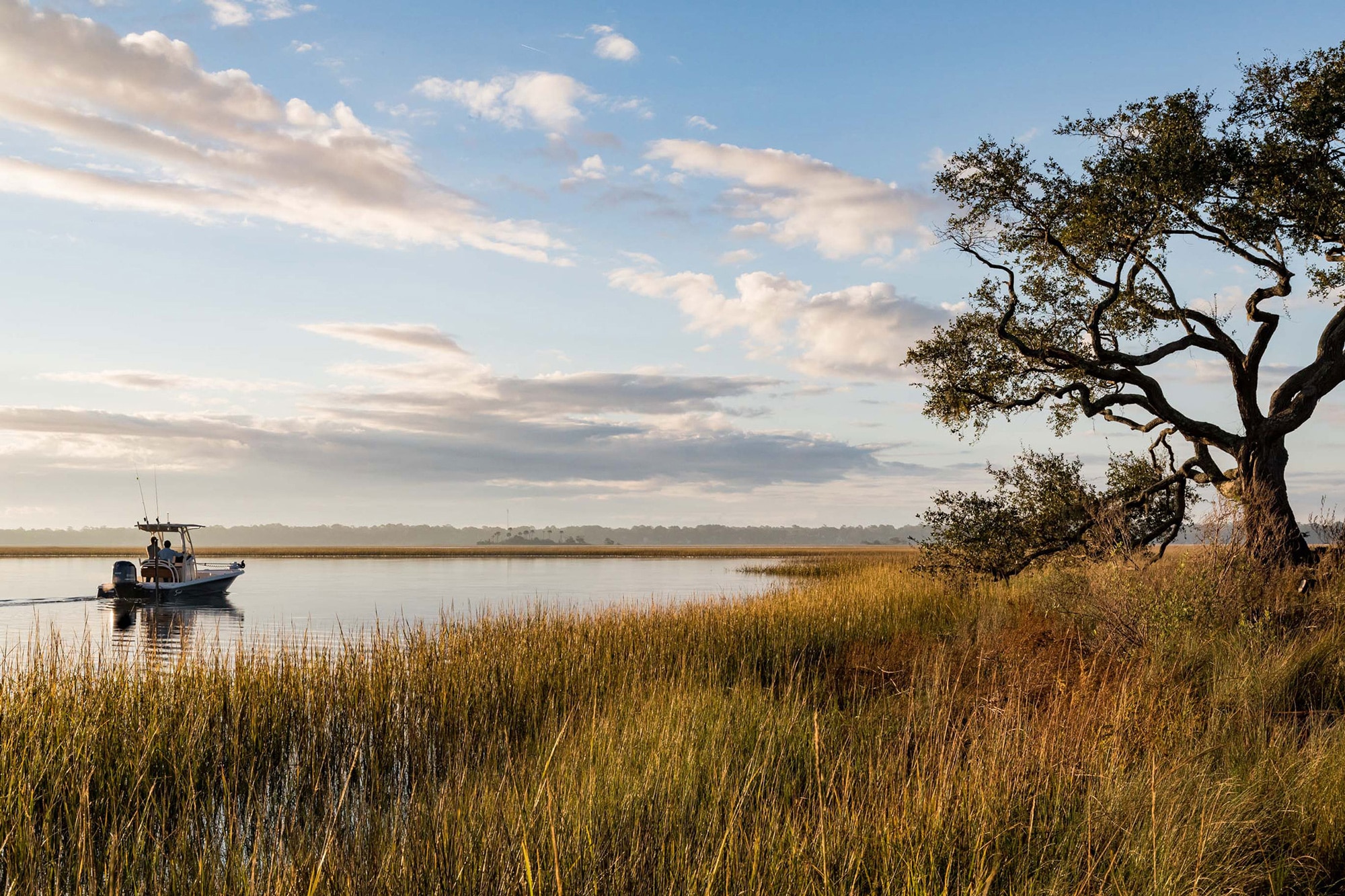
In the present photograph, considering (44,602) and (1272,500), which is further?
(44,602)

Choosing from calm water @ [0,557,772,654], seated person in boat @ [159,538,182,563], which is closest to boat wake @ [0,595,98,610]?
calm water @ [0,557,772,654]

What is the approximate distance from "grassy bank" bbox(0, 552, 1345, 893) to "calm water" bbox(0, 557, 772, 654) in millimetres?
1187

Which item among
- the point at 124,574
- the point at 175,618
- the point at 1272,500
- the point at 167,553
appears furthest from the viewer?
the point at 167,553

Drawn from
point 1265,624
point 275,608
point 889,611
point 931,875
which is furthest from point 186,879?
point 275,608

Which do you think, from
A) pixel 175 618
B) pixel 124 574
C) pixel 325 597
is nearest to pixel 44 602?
pixel 124 574

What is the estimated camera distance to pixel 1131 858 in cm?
495

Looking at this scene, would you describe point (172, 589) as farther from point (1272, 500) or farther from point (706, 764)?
point (1272, 500)

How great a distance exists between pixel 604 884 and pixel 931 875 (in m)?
1.64

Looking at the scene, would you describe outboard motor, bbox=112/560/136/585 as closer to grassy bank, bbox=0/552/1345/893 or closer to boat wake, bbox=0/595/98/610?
boat wake, bbox=0/595/98/610

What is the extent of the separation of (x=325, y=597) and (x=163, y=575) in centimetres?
831

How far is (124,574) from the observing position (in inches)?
1262

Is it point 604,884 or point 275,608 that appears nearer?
point 604,884

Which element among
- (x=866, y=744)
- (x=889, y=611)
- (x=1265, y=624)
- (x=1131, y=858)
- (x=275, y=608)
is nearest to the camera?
(x=1131, y=858)

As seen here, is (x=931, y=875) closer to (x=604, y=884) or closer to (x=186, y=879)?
(x=604, y=884)
